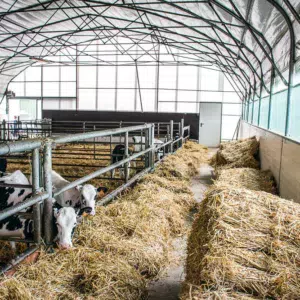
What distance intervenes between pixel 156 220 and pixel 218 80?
18.7 m

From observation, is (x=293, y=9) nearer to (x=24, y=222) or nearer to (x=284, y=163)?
(x=284, y=163)

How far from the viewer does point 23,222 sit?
3.16 metres

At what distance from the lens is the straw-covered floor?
7.80ft

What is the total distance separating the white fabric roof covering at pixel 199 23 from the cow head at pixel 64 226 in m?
4.39

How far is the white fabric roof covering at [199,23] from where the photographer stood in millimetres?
6990

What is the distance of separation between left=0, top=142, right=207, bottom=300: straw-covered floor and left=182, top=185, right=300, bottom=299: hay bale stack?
1.52 ft

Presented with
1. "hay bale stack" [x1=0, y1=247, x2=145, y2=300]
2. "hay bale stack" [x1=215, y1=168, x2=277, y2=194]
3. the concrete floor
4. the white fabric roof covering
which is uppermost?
the white fabric roof covering

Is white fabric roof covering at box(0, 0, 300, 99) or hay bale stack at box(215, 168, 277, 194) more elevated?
white fabric roof covering at box(0, 0, 300, 99)

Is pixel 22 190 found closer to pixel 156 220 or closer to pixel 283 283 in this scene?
pixel 156 220

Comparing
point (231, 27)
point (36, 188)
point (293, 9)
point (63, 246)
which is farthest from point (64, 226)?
point (231, 27)

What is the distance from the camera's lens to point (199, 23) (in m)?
11.3

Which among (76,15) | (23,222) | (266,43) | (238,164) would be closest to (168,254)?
(23,222)

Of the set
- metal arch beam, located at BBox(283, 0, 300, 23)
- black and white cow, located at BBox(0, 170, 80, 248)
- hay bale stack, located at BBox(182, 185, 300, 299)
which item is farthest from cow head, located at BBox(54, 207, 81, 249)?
metal arch beam, located at BBox(283, 0, 300, 23)

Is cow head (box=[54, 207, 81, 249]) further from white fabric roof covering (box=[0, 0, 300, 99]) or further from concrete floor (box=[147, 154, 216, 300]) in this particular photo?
white fabric roof covering (box=[0, 0, 300, 99])
